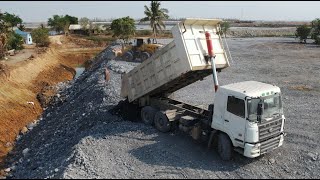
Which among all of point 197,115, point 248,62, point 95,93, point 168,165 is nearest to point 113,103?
point 95,93

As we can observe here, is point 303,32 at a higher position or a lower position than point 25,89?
higher

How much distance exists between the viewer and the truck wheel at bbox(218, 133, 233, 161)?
10.4 meters

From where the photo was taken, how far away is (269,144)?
33.3 feet

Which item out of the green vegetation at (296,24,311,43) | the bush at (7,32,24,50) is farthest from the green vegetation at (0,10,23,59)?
the green vegetation at (296,24,311,43)

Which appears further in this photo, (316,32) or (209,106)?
(316,32)

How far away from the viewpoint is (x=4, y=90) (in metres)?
22.3

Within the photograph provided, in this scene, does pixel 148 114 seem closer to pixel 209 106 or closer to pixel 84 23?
pixel 209 106

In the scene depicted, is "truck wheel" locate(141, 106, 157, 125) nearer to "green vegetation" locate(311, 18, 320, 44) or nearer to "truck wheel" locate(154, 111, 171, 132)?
"truck wheel" locate(154, 111, 171, 132)

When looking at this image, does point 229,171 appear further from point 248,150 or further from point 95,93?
point 95,93

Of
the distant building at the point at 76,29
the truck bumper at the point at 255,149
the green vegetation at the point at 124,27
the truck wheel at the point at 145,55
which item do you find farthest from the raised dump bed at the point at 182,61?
the distant building at the point at 76,29

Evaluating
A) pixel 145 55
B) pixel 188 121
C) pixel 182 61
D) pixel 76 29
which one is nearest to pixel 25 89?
pixel 145 55

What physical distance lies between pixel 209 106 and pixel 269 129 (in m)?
2.21

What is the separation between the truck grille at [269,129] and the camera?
386 inches

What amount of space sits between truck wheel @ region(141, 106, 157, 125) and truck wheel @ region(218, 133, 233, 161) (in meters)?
3.68
